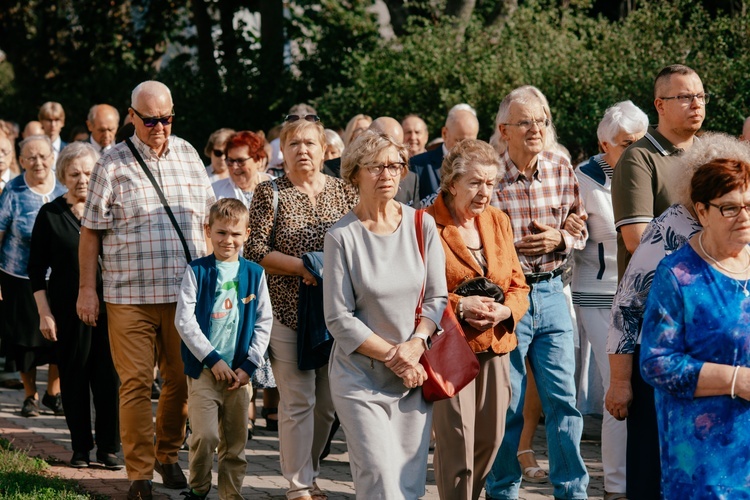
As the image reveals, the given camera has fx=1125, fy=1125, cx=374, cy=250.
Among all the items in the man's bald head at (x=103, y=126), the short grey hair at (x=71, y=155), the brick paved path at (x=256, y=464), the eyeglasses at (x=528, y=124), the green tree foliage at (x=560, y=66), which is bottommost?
the brick paved path at (x=256, y=464)

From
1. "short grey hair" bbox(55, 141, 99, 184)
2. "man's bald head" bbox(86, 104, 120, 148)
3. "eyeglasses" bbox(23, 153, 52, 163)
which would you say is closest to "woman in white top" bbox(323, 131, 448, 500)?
"short grey hair" bbox(55, 141, 99, 184)

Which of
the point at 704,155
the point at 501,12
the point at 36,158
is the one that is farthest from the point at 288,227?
the point at 501,12

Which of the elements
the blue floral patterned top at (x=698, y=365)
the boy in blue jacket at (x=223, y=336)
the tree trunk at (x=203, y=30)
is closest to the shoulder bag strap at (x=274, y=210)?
the boy in blue jacket at (x=223, y=336)

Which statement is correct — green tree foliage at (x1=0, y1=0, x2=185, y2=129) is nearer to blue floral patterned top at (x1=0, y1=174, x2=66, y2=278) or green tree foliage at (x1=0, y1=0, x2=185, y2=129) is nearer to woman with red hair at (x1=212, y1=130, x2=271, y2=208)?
blue floral patterned top at (x1=0, y1=174, x2=66, y2=278)

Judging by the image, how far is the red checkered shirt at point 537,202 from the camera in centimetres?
645

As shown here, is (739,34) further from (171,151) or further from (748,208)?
(748,208)

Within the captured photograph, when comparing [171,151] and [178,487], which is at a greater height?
[171,151]

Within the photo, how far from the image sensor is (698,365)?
418 centimetres

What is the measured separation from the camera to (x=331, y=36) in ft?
59.6

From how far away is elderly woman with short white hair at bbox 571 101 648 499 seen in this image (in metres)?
7.10

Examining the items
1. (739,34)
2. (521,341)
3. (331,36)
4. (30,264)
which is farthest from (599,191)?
(331,36)

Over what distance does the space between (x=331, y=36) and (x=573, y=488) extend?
12.8 meters

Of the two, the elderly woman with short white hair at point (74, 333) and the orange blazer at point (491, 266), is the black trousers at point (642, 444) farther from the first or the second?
the elderly woman with short white hair at point (74, 333)

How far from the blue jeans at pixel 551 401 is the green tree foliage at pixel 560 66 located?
5.08 meters
